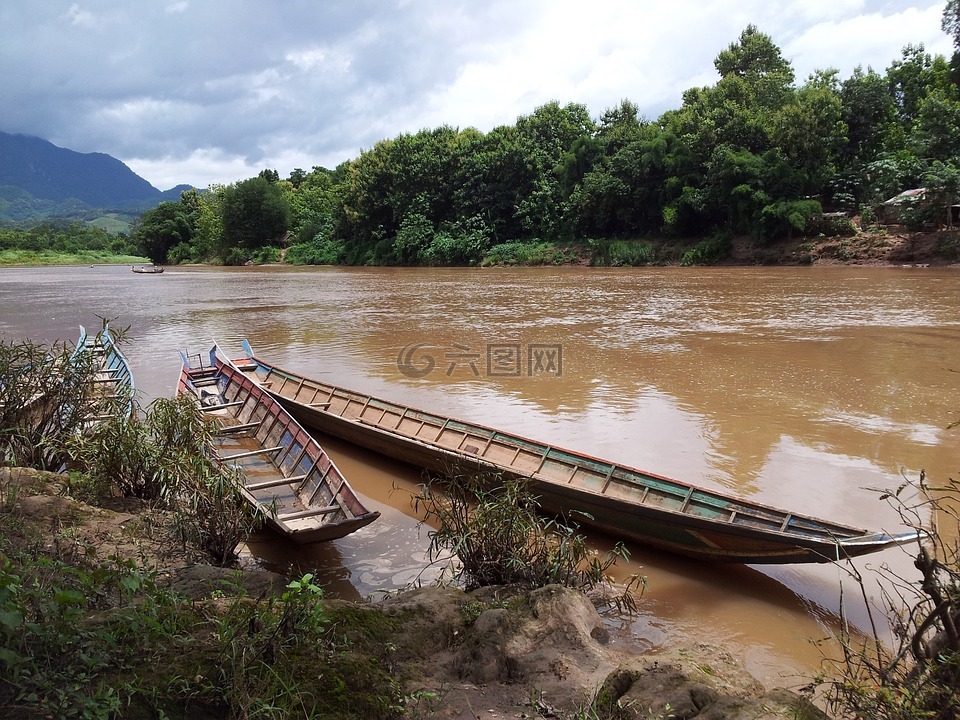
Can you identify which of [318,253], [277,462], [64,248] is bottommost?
[277,462]

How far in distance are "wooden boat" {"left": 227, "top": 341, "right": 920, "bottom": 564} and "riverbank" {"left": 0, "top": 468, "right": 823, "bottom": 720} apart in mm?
1122

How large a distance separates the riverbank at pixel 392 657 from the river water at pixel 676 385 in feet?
3.24

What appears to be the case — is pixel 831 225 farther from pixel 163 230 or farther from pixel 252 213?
pixel 163 230

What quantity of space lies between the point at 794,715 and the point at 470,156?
1757 inches

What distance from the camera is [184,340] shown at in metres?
15.6

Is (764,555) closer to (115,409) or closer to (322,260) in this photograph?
(115,409)

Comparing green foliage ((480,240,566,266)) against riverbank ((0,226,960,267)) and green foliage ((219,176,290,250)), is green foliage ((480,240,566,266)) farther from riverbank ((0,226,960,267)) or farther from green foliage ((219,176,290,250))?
green foliage ((219,176,290,250))

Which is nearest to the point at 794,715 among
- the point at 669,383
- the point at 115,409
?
the point at 115,409

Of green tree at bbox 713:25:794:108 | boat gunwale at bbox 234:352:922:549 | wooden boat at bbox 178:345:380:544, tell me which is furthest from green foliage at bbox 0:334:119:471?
green tree at bbox 713:25:794:108

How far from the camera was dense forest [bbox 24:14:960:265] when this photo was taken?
2769 centimetres

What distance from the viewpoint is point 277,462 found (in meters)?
6.48
